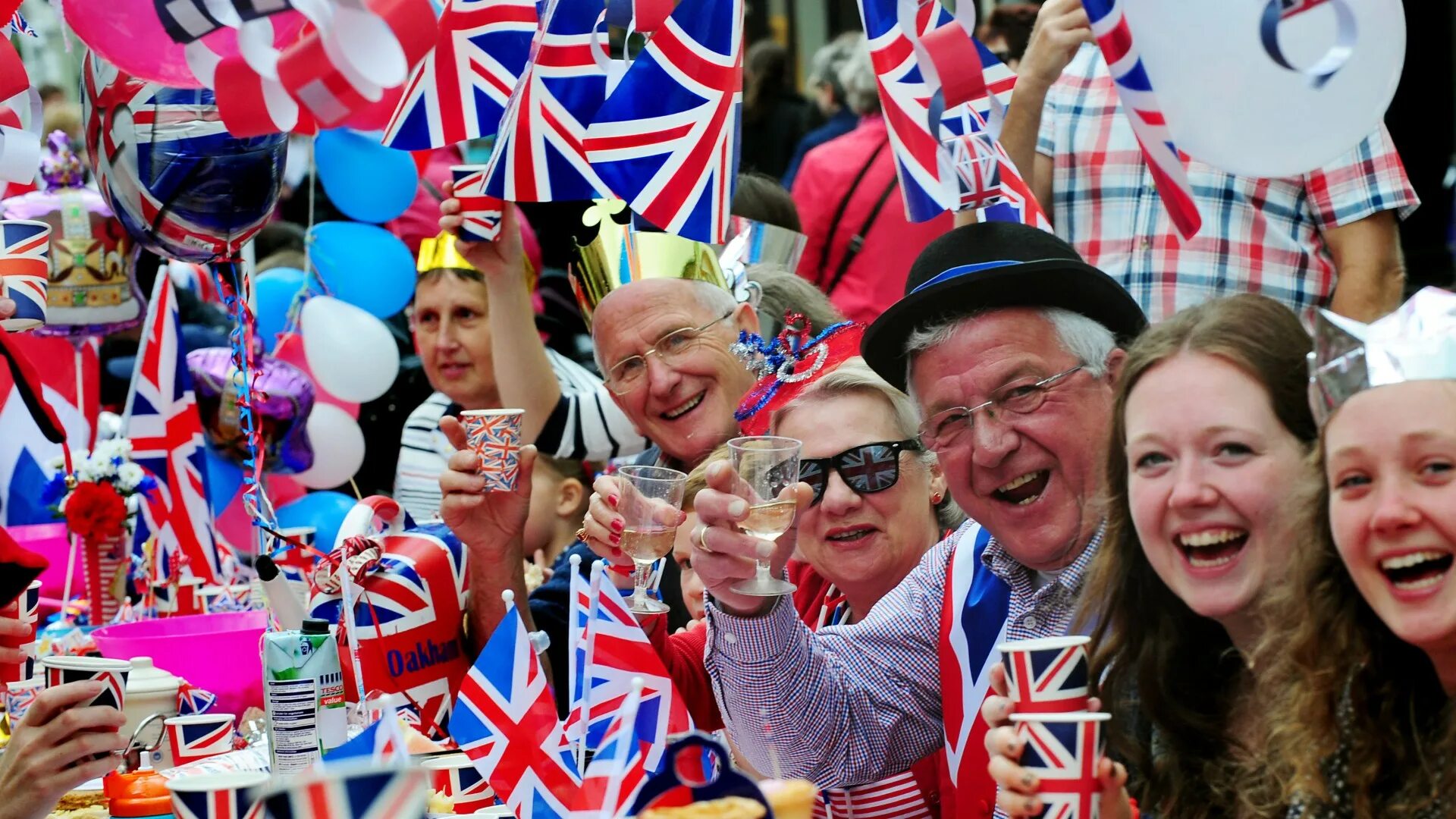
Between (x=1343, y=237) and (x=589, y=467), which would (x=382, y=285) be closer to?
(x=589, y=467)

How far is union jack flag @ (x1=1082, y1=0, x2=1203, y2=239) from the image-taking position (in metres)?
2.19

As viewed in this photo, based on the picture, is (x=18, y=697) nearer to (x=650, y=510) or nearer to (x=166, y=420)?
(x=166, y=420)

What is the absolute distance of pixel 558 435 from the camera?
4.48m

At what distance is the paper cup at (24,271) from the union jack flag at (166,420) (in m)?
0.58

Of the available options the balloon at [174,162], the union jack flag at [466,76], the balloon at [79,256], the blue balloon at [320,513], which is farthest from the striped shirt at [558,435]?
the balloon at [174,162]

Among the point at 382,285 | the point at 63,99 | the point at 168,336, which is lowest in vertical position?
the point at 168,336

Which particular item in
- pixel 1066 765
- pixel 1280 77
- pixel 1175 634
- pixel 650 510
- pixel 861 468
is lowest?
pixel 1066 765

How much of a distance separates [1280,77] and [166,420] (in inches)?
119

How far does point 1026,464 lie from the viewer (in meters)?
2.73

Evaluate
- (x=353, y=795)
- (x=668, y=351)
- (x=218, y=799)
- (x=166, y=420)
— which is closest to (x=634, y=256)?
(x=668, y=351)

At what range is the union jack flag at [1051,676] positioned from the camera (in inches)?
71.8

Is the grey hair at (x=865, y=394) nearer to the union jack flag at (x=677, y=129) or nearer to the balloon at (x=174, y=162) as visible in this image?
the union jack flag at (x=677, y=129)

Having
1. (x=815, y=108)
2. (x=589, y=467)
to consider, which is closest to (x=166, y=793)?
(x=589, y=467)

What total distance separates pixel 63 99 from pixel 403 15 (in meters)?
7.48
